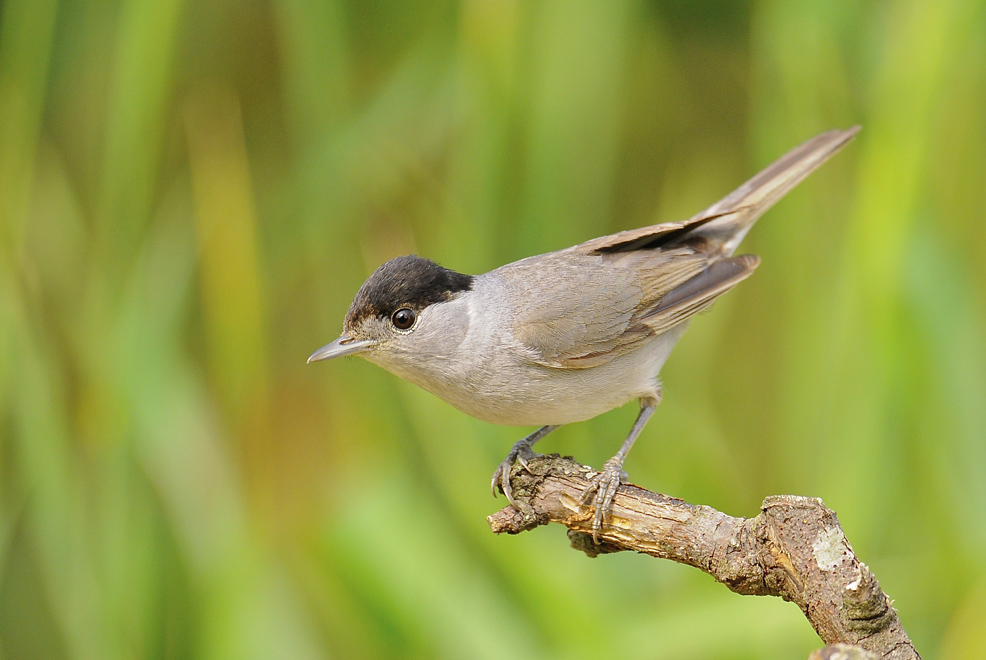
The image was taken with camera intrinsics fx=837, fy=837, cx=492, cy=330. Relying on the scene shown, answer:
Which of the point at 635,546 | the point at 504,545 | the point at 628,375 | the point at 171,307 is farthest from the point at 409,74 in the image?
the point at 635,546

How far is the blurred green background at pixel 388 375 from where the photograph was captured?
2.51 m

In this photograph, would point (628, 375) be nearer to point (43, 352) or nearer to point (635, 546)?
point (635, 546)

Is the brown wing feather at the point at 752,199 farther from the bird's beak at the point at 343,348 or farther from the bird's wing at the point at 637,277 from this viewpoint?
the bird's beak at the point at 343,348

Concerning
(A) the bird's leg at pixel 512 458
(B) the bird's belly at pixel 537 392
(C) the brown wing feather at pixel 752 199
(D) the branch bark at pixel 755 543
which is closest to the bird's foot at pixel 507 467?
(A) the bird's leg at pixel 512 458

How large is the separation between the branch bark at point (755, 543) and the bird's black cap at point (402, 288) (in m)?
0.54

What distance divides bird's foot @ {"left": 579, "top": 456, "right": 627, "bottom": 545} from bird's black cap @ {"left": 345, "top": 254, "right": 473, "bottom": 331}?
0.63 metres

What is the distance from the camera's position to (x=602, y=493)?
178 cm

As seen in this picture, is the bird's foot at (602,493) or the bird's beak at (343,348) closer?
the bird's foot at (602,493)

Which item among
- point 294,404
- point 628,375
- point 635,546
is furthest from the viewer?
point 294,404

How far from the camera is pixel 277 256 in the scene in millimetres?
3143

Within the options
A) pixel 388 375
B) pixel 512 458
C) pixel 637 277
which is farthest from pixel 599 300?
pixel 388 375

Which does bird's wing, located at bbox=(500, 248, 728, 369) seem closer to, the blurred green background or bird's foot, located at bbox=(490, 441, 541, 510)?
bird's foot, located at bbox=(490, 441, 541, 510)

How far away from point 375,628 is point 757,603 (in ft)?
3.66

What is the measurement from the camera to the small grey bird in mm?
2076
